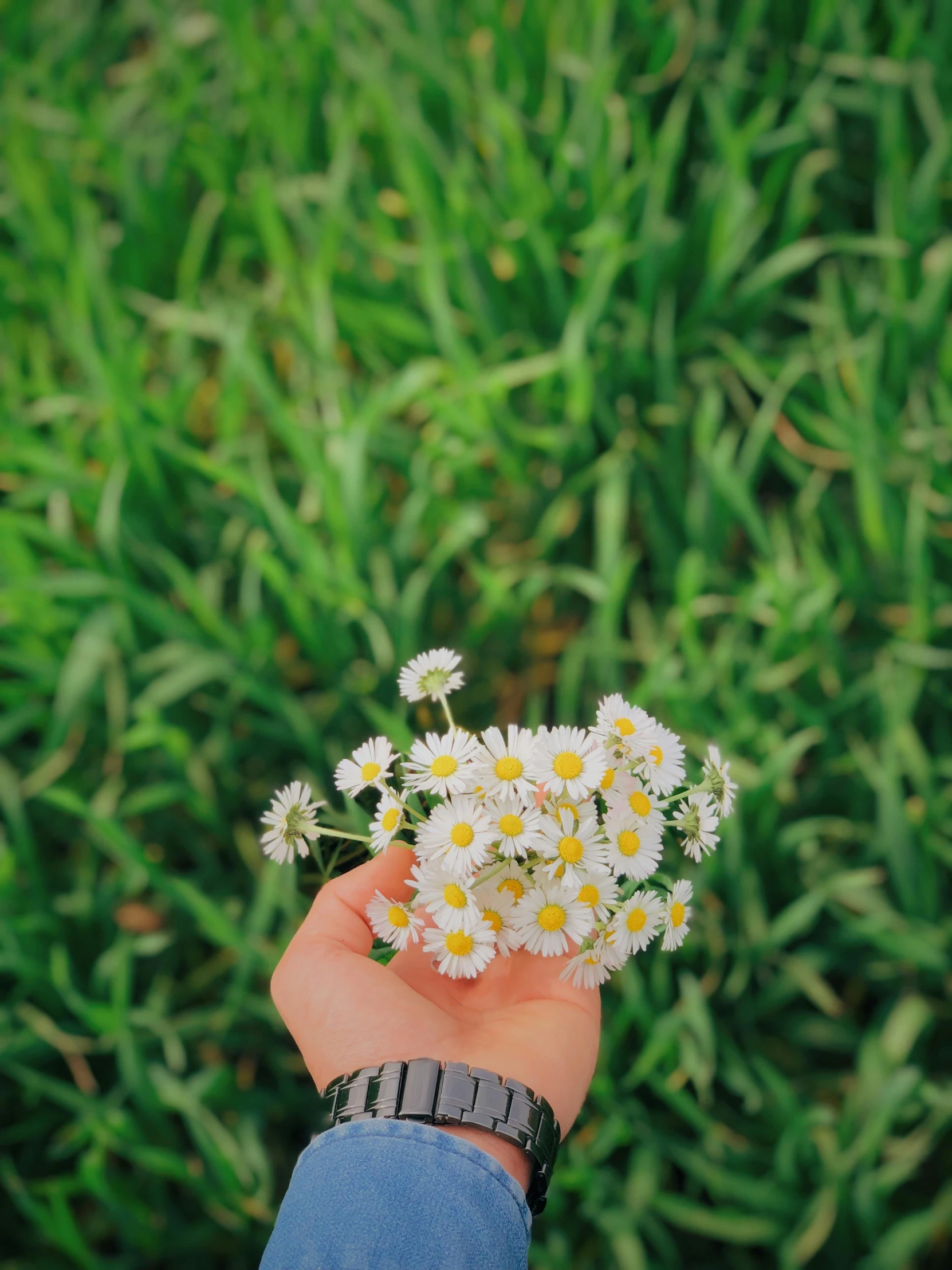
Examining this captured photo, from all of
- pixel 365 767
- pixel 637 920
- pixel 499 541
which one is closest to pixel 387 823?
pixel 365 767

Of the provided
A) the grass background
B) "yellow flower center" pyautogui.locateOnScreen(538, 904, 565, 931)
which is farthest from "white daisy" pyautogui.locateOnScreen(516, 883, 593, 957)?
the grass background

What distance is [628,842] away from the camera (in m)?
0.49

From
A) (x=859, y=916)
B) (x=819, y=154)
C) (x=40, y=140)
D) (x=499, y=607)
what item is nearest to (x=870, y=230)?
(x=819, y=154)

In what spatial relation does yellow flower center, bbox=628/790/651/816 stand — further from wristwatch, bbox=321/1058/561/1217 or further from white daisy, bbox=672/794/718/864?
wristwatch, bbox=321/1058/561/1217

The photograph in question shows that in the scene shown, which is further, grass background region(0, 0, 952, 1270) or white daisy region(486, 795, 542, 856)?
grass background region(0, 0, 952, 1270)

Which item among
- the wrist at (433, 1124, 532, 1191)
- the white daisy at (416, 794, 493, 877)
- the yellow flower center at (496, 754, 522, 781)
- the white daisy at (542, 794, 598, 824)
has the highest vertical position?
the yellow flower center at (496, 754, 522, 781)

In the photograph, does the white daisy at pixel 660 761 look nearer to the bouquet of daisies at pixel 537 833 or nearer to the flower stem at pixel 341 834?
the bouquet of daisies at pixel 537 833

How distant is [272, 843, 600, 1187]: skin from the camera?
55cm

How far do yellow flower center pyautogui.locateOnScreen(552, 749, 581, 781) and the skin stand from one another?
0.36 feet

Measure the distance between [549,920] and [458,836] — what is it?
72 millimetres

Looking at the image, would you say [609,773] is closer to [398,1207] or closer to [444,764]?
[444,764]

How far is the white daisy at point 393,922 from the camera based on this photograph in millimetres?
516

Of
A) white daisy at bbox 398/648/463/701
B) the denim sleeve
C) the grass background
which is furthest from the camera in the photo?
the grass background

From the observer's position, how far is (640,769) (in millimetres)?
513
